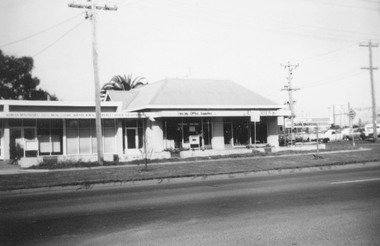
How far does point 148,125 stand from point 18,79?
1356 inches

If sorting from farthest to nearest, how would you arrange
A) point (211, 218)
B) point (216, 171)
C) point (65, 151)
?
point (65, 151), point (216, 171), point (211, 218)

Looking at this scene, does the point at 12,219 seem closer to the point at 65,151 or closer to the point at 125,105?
the point at 65,151

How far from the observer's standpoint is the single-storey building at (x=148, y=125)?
88.2 feet

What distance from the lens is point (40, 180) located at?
15.0 m

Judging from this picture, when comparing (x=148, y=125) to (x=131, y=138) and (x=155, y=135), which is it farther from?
(x=131, y=138)

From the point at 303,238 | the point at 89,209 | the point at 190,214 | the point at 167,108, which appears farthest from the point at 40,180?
the point at 167,108

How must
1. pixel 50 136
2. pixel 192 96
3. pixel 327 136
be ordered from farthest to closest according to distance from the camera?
pixel 327 136
pixel 192 96
pixel 50 136

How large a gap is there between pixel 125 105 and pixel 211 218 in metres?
29.6

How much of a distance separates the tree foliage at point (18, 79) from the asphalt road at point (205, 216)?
47.3 m

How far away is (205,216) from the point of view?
305 inches

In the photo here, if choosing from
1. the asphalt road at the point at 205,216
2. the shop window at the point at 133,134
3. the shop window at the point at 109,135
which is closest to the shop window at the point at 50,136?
the shop window at the point at 109,135

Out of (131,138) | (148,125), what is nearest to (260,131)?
Result: (148,125)

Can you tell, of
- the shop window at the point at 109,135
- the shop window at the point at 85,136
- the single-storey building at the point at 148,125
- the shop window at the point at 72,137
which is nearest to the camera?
the single-storey building at the point at 148,125

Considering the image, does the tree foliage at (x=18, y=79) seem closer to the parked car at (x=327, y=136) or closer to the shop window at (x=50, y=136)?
the shop window at (x=50, y=136)
